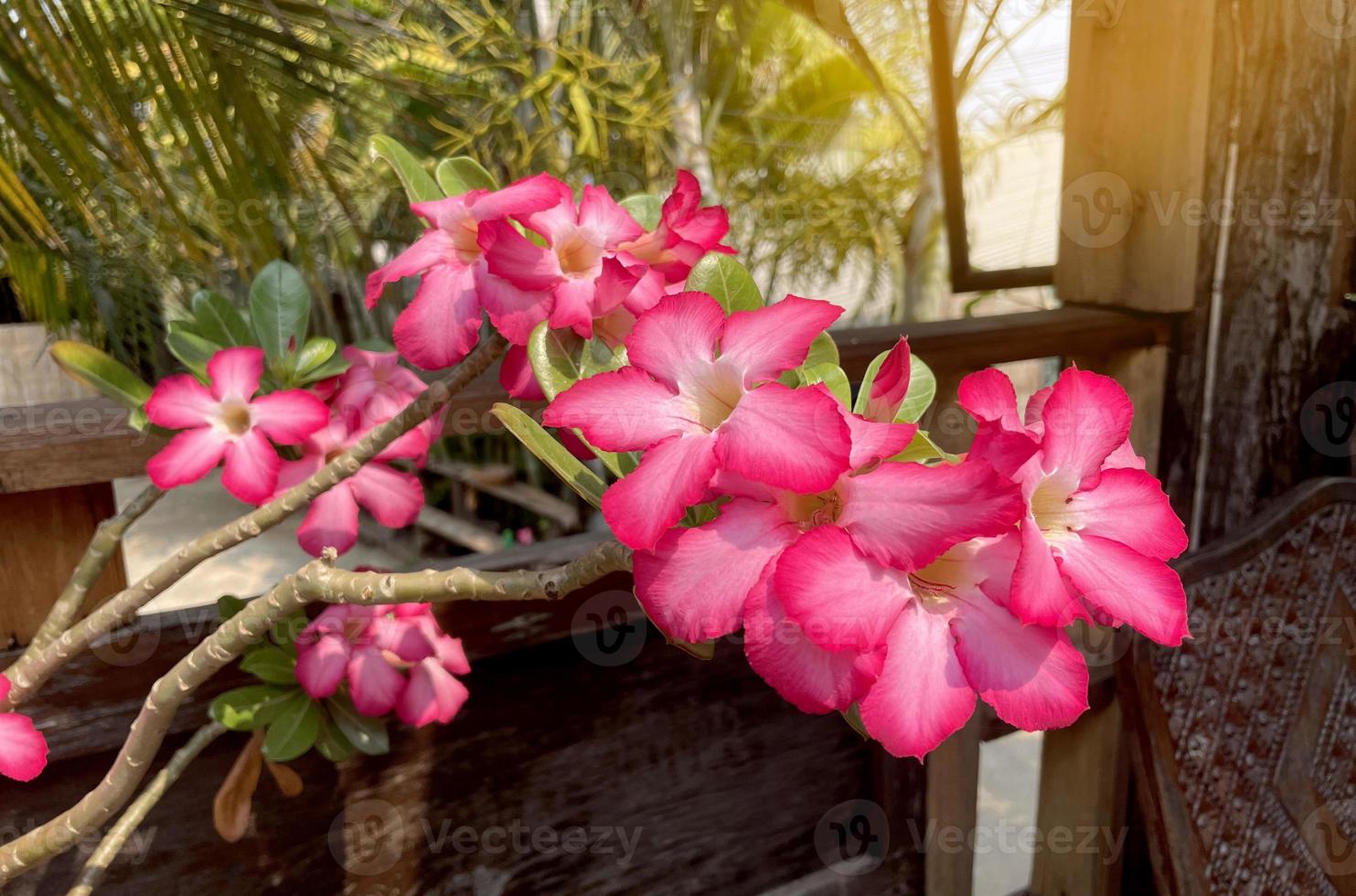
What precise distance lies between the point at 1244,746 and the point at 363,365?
116 centimetres

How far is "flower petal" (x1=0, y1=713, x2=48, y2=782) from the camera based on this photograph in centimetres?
57

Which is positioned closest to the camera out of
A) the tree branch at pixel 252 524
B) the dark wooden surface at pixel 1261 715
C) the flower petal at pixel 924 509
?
the flower petal at pixel 924 509

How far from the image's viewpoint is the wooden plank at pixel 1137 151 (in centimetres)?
138

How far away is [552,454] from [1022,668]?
0.21 m

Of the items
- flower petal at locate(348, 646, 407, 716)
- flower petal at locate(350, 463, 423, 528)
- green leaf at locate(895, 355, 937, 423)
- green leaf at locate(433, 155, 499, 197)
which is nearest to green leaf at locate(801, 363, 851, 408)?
green leaf at locate(895, 355, 937, 423)

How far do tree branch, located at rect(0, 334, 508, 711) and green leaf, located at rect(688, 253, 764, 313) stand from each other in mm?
147

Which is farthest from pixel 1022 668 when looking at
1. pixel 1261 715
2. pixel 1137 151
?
pixel 1137 151

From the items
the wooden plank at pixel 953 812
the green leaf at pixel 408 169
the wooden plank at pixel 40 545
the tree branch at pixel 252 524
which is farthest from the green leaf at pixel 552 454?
the wooden plank at pixel 953 812

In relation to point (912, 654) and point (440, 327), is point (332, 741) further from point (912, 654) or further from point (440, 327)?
point (912, 654)

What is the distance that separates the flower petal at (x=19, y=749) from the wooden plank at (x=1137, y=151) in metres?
1.47

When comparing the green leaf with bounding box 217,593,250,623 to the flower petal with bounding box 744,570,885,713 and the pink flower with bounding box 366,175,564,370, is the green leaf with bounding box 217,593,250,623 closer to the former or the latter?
the pink flower with bounding box 366,175,564,370

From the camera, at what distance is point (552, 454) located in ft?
1.38

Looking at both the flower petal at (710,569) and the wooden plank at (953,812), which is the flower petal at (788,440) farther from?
the wooden plank at (953,812)

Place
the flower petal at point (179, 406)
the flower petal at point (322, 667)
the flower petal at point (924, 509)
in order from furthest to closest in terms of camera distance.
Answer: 1. the flower petal at point (322, 667)
2. the flower petal at point (179, 406)
3. the flower petal at point (924, 509)
